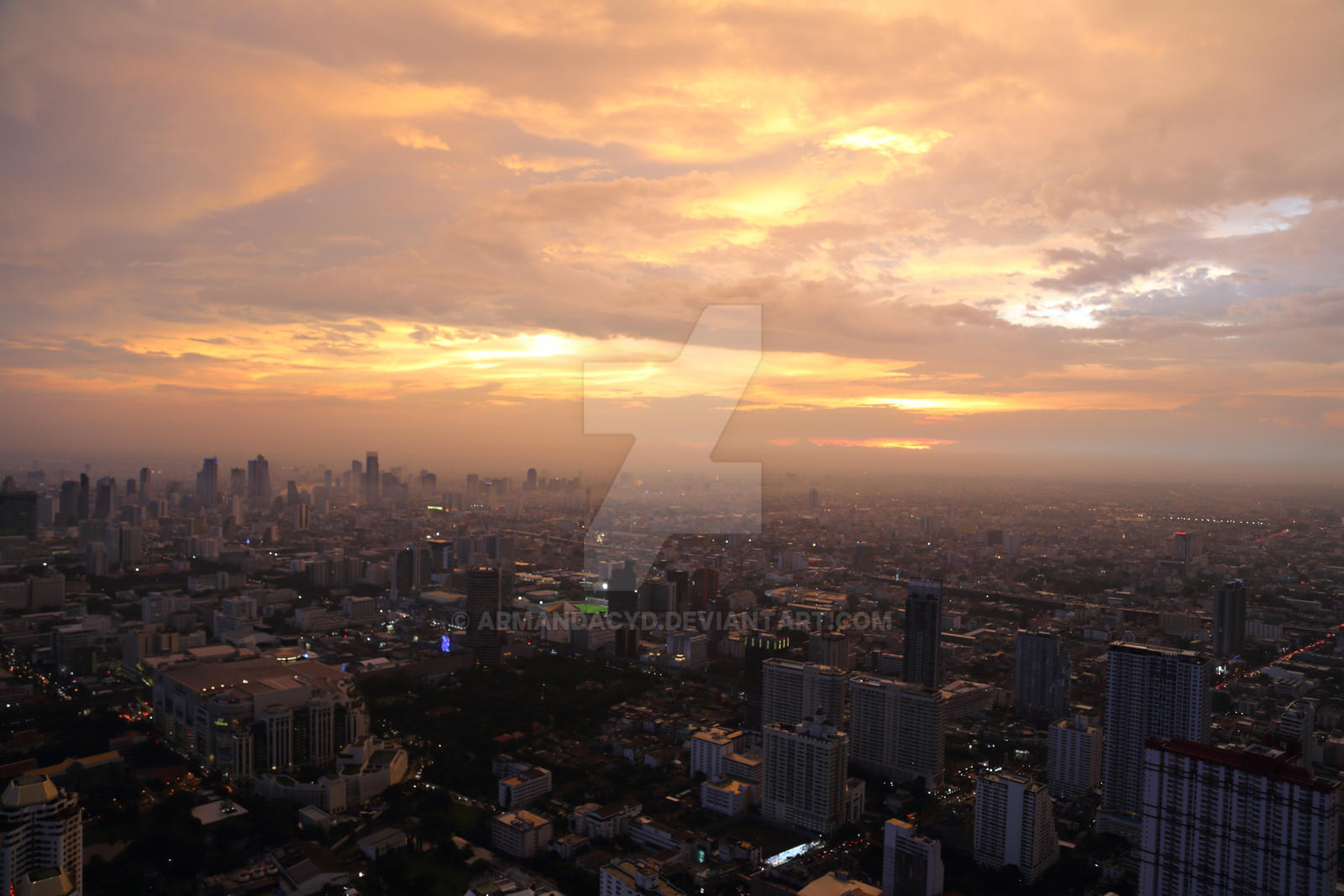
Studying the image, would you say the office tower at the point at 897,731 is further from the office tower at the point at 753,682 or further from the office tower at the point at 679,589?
the office tower at the point at 679,589

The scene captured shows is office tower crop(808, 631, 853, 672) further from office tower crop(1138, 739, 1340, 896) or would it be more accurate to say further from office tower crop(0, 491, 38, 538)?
office tower crop(0, 491, 38, 538)

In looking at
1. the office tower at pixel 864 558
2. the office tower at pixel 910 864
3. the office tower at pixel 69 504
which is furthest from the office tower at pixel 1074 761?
the office tower at pixel 69 504

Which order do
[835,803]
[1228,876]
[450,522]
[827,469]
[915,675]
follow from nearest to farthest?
1. [1228,876]
2. [835,803]
3. [915,675]
4. [827,469]
5. [450,522]

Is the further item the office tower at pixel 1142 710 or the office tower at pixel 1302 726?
the office tower at pixel 1302 726

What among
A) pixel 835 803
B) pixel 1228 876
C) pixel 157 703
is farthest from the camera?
pixel 157 703

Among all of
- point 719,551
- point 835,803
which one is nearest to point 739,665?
point 719,551

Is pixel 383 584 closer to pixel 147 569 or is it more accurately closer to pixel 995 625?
pixel 147 569
